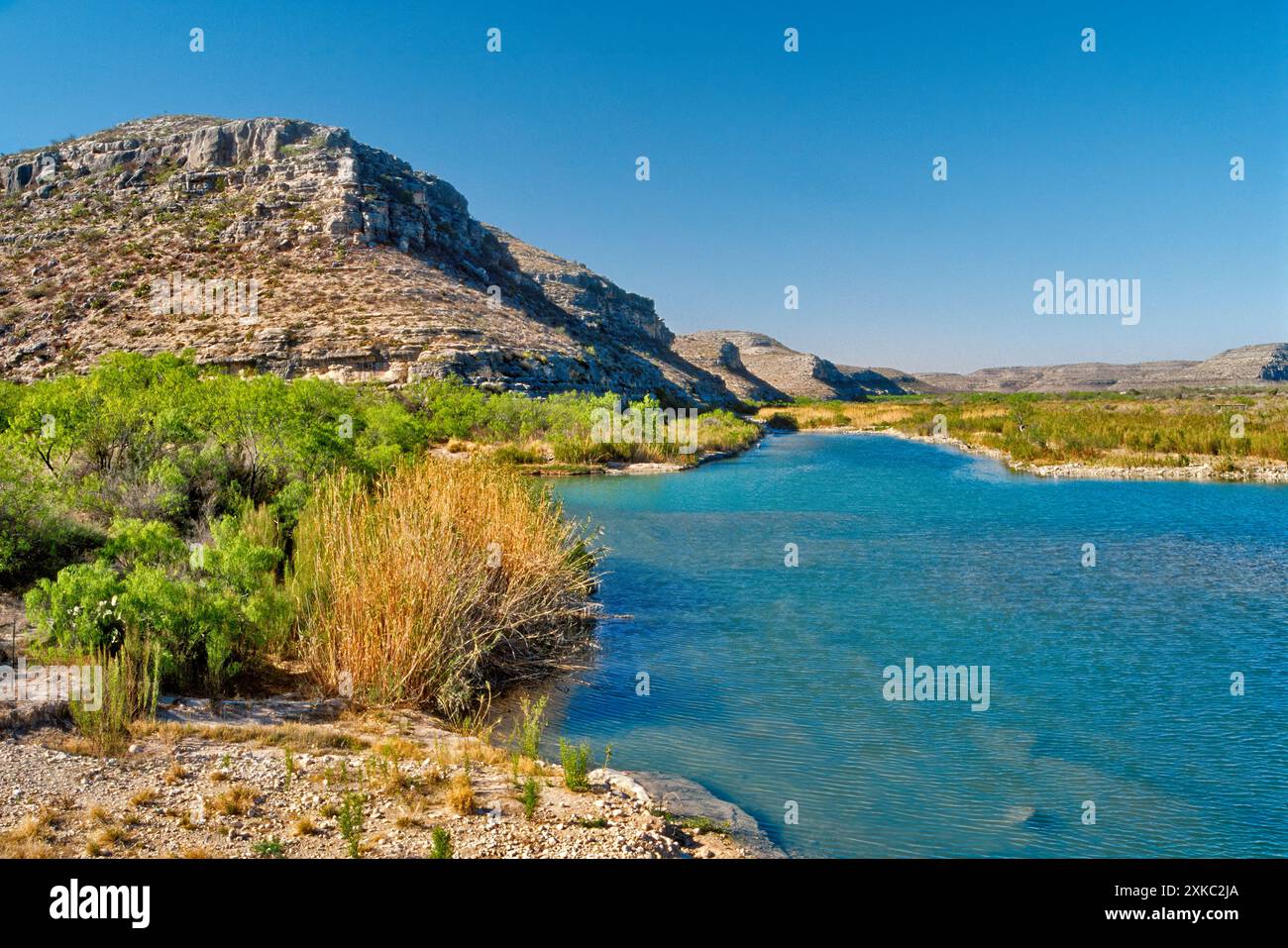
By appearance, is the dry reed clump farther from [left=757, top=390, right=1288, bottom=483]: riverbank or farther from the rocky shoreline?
[left=757, top=390, right=1288, bottom=483]: riverbank

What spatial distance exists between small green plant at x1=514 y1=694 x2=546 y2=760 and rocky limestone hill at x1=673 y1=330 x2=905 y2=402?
105 m

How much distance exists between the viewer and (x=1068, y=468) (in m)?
30.0

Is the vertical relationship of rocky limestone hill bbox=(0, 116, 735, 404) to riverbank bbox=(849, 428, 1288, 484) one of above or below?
above

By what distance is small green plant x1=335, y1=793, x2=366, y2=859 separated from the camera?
4258mm

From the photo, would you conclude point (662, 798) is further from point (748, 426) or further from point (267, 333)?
point (748, 426)

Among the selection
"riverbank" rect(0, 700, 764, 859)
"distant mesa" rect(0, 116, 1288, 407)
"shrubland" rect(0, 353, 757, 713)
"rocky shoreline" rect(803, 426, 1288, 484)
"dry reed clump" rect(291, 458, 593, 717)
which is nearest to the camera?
"riverbank" rect(0, 700, 764, 859)

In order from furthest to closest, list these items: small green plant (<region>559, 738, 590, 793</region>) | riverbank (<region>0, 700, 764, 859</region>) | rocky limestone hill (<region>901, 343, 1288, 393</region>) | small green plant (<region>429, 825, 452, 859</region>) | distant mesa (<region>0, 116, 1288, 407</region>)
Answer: rocky limestone hill (<region>901, 343, 1288, 393</region>) < distant mesa (<region>0, 116, 1288, 407</region>) < small green plant (<region>559, 738, 590, 793</region>) < riverbank (<region>0, 700, 764, 859</region>) < small green plant (<region>429, 825, 452, 859</region>)

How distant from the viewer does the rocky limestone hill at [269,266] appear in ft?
135

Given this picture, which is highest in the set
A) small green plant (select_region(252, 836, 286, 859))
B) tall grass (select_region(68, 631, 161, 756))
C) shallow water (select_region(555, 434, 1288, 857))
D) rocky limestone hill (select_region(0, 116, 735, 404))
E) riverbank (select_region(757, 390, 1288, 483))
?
rocky limestone hill (select_region(0, 116, 735, 404))

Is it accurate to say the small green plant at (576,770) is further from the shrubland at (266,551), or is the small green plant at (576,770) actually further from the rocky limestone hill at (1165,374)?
the rocky limestone hill at (1165,374)

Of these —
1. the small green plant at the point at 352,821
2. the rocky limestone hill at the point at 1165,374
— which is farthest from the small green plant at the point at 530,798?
the rocky limestone hill at the point at 1165,374

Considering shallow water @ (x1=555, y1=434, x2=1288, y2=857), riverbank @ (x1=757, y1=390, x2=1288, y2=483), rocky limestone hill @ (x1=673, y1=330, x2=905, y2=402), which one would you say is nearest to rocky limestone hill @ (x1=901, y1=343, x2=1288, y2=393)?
rocky limestone hill @ (x1=673, y1=330, x2=905, y2=402)
